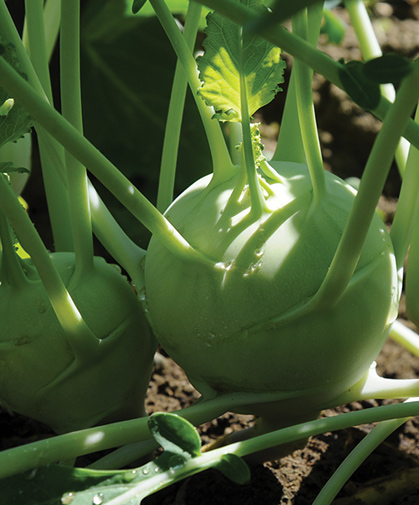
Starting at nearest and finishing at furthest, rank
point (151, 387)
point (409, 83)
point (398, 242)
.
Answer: point (409, 83) < point (398, 242) < point (151, 387)

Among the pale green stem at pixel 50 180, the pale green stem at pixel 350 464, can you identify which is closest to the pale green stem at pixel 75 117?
the pale green stem at pixel 50 180

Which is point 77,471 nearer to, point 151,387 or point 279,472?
point 279,472

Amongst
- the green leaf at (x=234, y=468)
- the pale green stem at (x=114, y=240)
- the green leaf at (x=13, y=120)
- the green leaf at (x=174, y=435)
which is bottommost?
the green leaf at (x=234, y=468)

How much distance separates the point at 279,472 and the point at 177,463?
312mm

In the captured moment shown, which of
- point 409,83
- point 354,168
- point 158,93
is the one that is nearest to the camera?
point 409,83

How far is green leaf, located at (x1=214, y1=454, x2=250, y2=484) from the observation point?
43 centimetres

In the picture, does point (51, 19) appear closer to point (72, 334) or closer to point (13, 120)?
point (13, 120)

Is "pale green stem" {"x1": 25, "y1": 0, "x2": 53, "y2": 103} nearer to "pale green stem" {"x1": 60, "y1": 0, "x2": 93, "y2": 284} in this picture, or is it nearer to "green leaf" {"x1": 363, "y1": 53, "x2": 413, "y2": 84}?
"pale green stem" {"x1": 60, "y1": 0, "x2": 93, "y2": 284}

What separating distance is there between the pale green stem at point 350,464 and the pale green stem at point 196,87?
0.29 meters

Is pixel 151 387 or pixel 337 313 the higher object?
pixel 337 313

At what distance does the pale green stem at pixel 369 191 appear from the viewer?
0.39 m

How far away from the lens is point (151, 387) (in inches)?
36.3

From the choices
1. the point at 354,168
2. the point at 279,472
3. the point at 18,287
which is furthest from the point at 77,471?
the point at 354,168

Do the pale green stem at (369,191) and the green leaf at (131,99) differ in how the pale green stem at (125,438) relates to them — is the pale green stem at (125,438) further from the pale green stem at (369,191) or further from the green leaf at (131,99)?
the green leaf at (131,99)
